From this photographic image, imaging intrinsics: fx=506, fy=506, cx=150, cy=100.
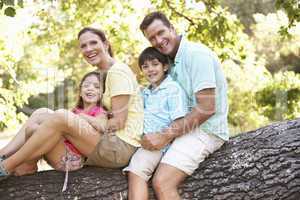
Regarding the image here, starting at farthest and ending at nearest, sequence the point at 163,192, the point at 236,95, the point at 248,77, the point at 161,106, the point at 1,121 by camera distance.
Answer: the point at 236,95
the point at 248,77
the point at 1,121
the point at 161,106
the point at 163,192

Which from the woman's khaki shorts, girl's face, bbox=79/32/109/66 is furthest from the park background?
the woman's khaki shorts

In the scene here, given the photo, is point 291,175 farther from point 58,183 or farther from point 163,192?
point 58,183

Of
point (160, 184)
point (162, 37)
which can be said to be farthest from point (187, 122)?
point (162, 37)

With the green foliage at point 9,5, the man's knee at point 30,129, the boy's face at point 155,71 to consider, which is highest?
the green foliage at point 9,5

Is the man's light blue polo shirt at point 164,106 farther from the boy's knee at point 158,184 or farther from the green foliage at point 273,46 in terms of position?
the green foliage at point 273,46

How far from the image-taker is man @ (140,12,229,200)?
122 inches

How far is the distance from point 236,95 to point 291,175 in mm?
6687

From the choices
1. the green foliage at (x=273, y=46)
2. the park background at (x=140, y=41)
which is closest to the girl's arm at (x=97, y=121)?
the park background at (x=140, y=41)

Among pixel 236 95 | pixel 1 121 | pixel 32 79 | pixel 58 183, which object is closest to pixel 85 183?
pixel 58 183

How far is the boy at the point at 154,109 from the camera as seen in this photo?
311 centimetres

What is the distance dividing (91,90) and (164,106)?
20.4 inches

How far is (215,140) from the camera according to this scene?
3299 mm

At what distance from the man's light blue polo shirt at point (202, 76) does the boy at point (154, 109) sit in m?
0.06

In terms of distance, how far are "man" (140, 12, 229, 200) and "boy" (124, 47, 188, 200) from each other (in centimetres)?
5
